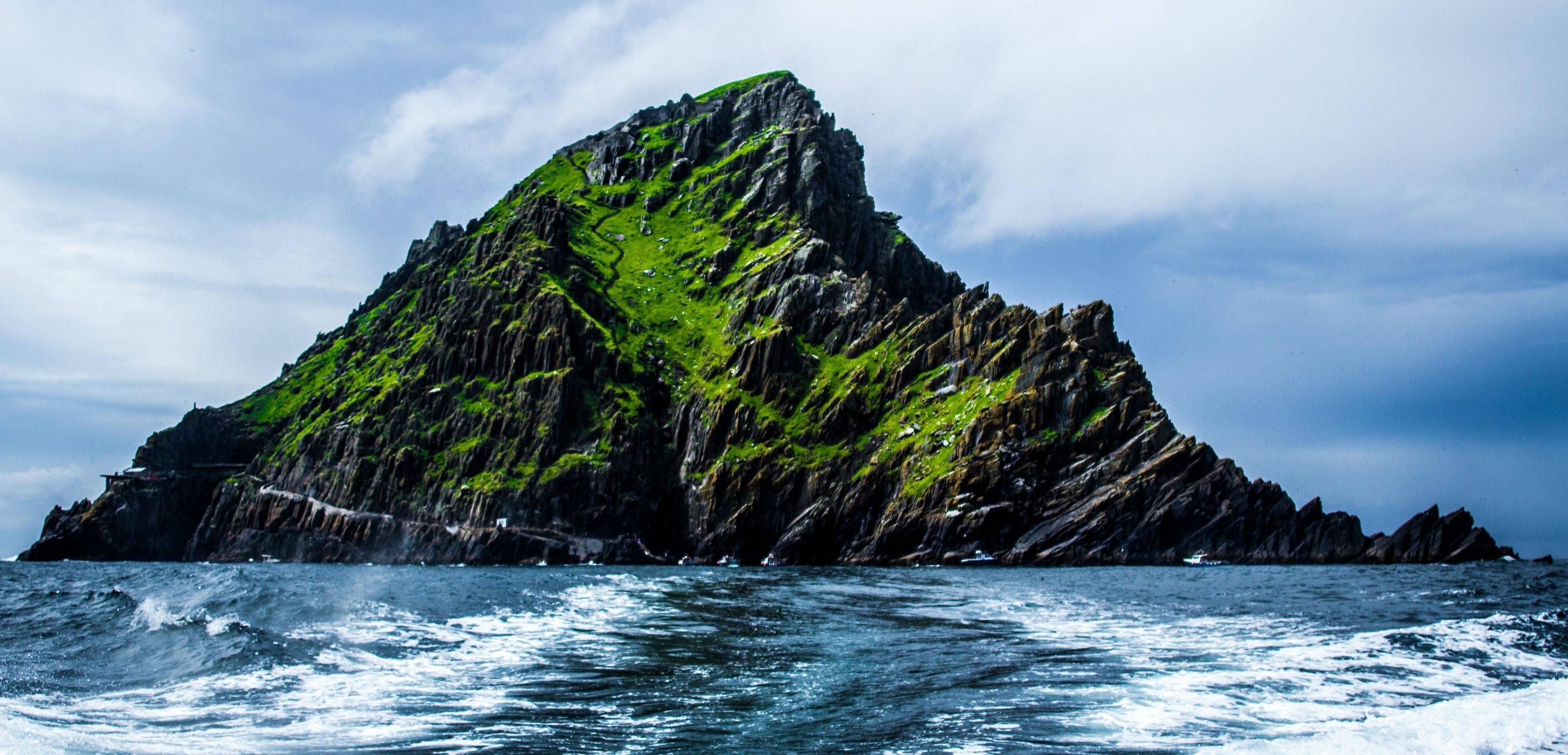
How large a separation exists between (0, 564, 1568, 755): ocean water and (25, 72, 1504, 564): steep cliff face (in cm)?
5997

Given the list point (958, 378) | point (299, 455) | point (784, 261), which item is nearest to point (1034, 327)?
point (958, 378)

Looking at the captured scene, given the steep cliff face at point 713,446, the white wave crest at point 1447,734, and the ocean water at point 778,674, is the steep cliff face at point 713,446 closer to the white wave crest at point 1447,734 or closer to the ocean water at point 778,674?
the ocean water at point 778,674

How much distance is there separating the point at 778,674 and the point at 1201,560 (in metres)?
85.9

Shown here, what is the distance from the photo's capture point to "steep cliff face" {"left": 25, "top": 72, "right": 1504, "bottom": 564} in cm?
10344

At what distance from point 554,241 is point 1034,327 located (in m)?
92.3

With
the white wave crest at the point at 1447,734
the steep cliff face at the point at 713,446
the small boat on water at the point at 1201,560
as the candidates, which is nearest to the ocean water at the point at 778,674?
the white wave crest at the point at 1447,734

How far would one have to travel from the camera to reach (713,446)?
13750 cm

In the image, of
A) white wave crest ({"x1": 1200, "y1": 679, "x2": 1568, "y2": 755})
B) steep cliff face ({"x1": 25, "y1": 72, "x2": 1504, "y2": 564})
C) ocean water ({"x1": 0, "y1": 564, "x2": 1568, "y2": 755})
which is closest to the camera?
white wave crest ({"x1": 1200, "y1": 679, "x2": 1568, "y2": 755})

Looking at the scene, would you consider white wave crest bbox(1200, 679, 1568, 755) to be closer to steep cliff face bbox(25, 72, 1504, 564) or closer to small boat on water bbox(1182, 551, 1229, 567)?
small boat on water bbox(1182, 551, 1229, 567)

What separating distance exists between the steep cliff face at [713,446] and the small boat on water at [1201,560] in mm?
1276

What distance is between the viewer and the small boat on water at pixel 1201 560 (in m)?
94.8

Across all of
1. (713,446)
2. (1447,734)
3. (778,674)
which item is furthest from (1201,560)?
(1447,734)

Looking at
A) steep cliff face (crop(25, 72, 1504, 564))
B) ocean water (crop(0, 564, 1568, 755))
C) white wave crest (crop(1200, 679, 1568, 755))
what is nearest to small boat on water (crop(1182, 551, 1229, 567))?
steep cliff face (crop(25, 72, 1504, 564))

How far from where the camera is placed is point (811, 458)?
12938 centimetres
